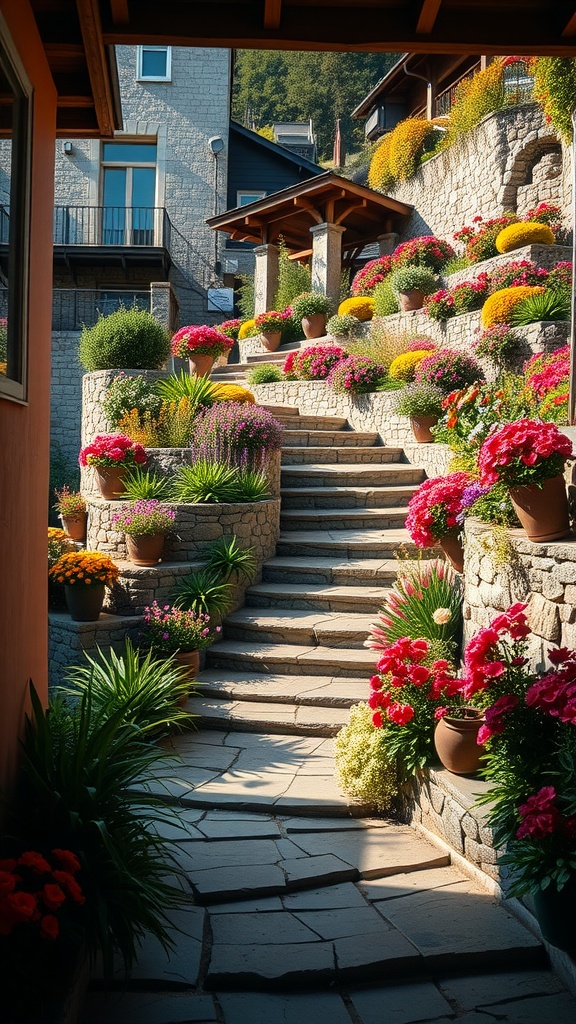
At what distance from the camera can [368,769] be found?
495cm

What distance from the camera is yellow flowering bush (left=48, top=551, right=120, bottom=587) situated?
7371mm

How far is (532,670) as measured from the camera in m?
4.51

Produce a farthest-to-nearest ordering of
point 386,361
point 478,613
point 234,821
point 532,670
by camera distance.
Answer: point 386,361, point 478,613, point 234,821, point 532,670

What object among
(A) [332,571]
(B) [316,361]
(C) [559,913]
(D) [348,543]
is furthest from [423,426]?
(C) [559,913]

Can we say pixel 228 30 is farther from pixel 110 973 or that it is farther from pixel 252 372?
pixel 252 372

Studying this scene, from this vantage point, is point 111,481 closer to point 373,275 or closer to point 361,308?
point 361,308

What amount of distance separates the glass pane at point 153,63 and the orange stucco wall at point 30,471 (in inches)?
753

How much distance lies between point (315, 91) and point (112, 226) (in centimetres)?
2259

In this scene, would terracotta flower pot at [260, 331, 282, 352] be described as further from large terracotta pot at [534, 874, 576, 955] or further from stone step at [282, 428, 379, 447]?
large terracotta pot at [534, 874, 576, 955]

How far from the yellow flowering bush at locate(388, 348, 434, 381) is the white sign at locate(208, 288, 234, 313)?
33.9 feet

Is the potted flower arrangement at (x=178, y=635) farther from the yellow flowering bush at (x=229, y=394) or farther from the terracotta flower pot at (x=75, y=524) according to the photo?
the yellow flowering bush at (x=229, y=394)

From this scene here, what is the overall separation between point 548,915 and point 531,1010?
332 mm

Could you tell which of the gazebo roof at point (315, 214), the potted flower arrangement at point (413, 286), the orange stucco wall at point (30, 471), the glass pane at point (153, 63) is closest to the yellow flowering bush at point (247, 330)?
the gazebo roof at point (315, 214)

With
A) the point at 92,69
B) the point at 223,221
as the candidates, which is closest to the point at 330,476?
the point at 92,69
